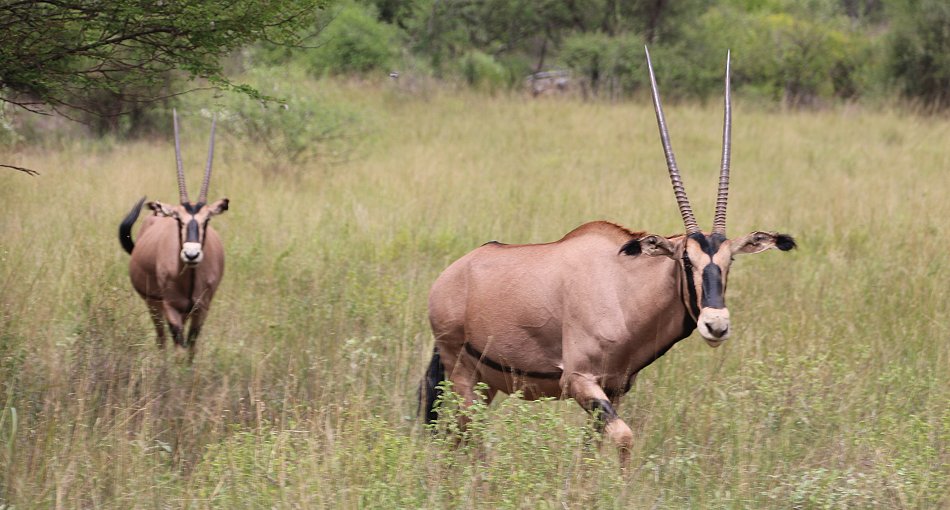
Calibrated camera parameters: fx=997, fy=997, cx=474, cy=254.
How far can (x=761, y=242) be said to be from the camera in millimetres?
4559

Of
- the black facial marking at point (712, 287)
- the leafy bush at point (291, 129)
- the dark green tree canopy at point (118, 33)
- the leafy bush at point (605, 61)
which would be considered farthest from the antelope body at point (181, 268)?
the leafy bush at point (605, 61)

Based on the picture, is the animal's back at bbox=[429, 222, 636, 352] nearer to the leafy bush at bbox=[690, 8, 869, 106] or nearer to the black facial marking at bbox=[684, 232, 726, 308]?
the black facial marking at bbox=[684, 232, 726, 308]

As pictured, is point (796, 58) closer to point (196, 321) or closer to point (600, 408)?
point (196, 321)

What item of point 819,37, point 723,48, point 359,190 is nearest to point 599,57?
point 723,48

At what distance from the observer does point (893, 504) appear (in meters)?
4.33

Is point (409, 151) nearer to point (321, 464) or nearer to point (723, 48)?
point (321, 464)

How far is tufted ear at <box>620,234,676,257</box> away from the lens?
4.44 meters

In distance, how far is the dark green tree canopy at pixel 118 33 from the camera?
17.8 ft

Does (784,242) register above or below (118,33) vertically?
below

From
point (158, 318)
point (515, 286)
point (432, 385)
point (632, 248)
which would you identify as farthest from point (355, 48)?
point (632, 248)

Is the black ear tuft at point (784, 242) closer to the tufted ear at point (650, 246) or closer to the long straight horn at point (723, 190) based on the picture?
the long straight horn at point (723, 190)

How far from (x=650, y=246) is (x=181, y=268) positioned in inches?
162

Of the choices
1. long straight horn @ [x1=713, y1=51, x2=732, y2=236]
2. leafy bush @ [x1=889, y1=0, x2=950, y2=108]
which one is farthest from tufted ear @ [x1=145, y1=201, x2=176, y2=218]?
leafy bush @ [x1=889, y1=0, x2=950, y2=108]

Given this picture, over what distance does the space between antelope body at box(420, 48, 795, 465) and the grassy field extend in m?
0.25
